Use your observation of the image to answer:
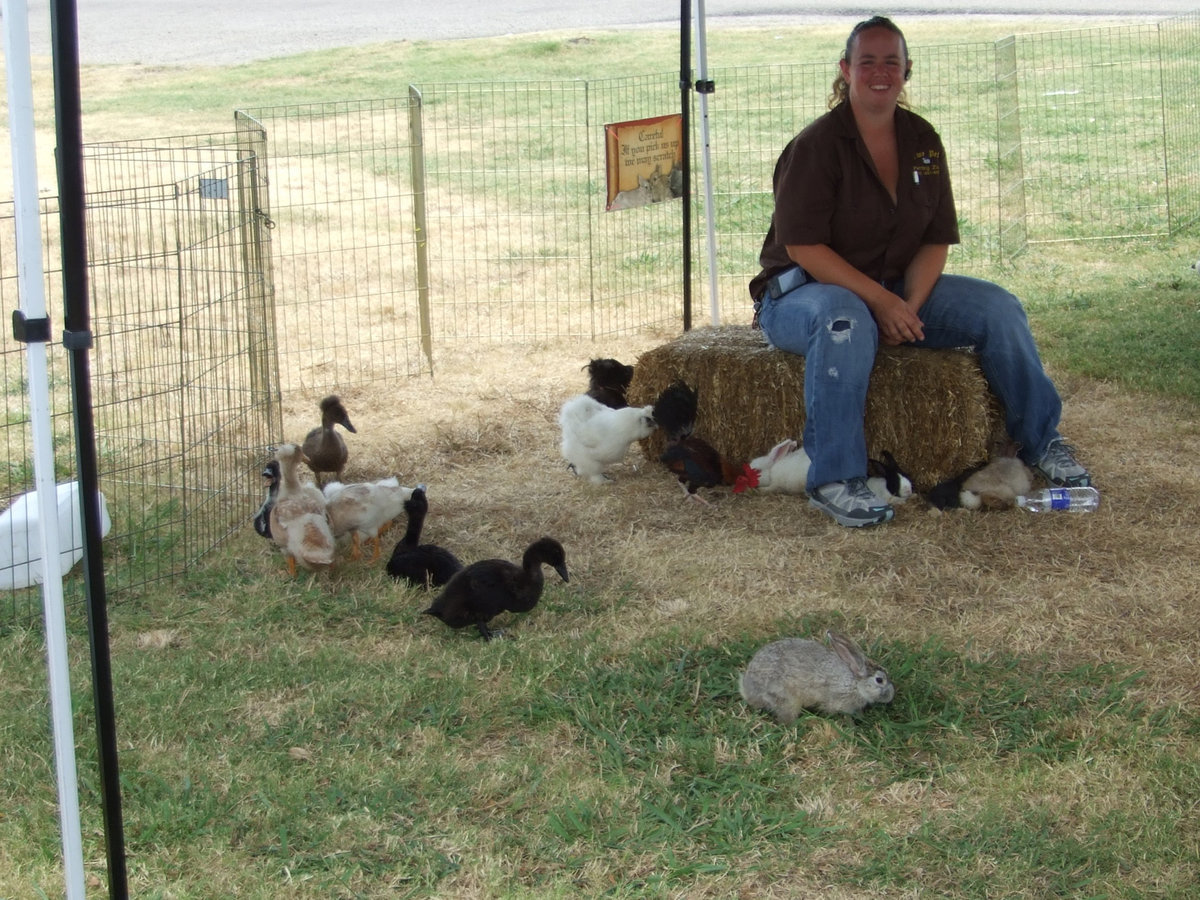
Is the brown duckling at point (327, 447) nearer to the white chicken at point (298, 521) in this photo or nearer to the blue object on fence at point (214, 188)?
the white chicken at point (298, 521)

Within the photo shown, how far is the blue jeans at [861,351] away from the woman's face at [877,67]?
0.76 m

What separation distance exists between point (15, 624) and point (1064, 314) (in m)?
6.55

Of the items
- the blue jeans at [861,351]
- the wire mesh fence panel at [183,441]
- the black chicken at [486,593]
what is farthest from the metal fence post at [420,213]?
the black chicken at [486,593]

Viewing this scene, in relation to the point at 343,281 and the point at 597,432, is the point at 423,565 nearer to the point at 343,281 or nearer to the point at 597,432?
the point at 597,432

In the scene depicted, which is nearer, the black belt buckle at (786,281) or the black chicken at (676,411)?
the black belt buckle at (786,281)

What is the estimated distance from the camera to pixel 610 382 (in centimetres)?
656

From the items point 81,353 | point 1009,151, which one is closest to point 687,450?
point 81,353

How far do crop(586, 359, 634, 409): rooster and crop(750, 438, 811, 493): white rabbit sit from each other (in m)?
1.08

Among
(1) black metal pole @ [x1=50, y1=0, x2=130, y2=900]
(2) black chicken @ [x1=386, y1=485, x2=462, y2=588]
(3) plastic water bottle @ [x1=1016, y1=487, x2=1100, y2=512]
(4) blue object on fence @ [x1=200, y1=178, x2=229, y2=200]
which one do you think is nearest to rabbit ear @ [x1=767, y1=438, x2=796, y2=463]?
(3) plastic water bottle @ [x1=1016, y1=487, x2=1100, y2=512]

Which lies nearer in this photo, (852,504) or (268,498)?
(268,498)

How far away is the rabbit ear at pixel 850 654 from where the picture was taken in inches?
137

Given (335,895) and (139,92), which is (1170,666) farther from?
(139,92)

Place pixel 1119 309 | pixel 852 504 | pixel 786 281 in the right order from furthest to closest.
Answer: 1. pixel 1119 309
2. pixel 786 281
3. pixel 852 504

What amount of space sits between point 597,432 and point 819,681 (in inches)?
92.4
